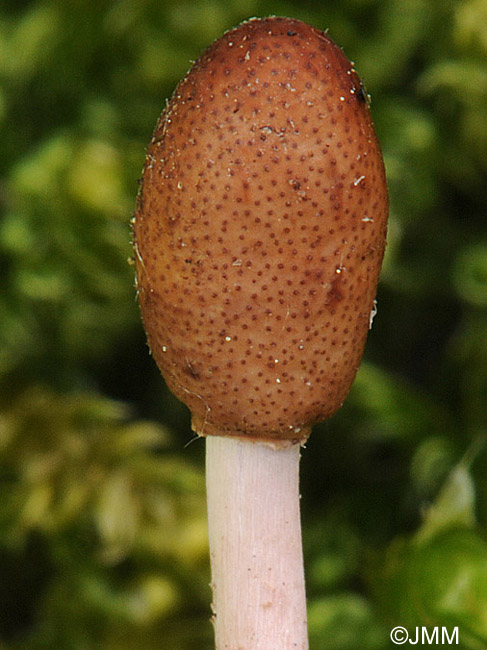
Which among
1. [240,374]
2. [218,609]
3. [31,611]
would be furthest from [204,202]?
[31,611]

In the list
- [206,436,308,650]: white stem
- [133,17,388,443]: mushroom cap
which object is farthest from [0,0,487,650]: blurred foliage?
[133,17,388,443]: mushroom cap

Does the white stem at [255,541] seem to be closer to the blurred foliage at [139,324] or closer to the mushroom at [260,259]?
the mushroom at [260,259]

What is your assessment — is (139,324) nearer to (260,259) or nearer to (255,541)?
(255,541)

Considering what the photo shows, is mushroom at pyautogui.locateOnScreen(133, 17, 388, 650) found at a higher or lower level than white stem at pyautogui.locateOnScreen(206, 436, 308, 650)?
higher

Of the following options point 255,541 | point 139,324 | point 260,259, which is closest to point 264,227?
point 260,259

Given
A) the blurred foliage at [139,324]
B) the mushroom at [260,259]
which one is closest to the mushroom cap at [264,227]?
the mushroom at [260,259]

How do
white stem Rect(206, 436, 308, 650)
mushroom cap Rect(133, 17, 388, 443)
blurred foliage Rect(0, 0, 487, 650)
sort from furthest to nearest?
blurred foliage Rect(0, 0, 487, 650)
white stem Rect(206, 436, 308, 650)
mushroom cap Rect(133, 17, 388, 443)

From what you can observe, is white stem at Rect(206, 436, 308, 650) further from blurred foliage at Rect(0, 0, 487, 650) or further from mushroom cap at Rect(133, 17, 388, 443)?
blurred foliage at Rect(0, 0, 487, 650)
